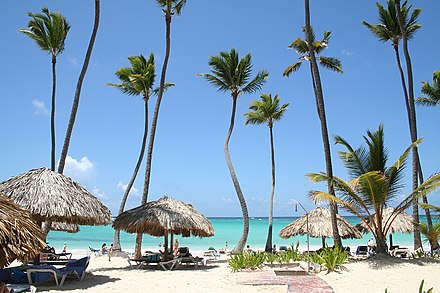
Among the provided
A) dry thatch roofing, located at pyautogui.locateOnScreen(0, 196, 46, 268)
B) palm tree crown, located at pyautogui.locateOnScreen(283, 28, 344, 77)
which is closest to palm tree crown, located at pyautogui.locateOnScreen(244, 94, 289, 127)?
palm tree crown, located at pyautogui.locateOnScreen(283, 28, 344, 77)

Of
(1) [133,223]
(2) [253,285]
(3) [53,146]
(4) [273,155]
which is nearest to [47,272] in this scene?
(1) [133,223]

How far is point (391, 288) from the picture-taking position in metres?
8.57

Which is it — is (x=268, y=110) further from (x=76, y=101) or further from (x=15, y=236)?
(x=15, y=236)

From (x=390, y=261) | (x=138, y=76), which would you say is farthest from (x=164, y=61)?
(x=390, y=261)

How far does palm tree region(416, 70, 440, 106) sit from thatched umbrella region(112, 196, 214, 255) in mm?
12929

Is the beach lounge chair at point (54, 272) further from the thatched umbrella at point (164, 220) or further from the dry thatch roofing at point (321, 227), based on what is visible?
the dry thatch roofing at point (321, 227)

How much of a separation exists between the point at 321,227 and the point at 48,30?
12.8 m

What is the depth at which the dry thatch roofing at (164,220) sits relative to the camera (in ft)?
39.9

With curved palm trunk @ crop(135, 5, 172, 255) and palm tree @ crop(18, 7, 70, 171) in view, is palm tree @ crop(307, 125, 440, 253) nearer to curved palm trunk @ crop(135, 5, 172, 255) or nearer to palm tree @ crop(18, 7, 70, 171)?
curved palm trunk @ crop(135, 5, 172, 255)

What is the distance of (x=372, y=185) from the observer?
38.0ft

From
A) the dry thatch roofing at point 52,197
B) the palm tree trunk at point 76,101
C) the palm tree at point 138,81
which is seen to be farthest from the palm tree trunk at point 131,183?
the dry thatch roofing at point 52,197

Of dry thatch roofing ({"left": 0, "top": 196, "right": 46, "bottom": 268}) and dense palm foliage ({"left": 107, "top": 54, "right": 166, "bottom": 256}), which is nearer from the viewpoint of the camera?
dry thatch roofing ({"left": 0, "top": 196, "right": 46, "bottom": 268})

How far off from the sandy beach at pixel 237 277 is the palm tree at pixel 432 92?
10322 mm

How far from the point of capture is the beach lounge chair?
871 centimetres
